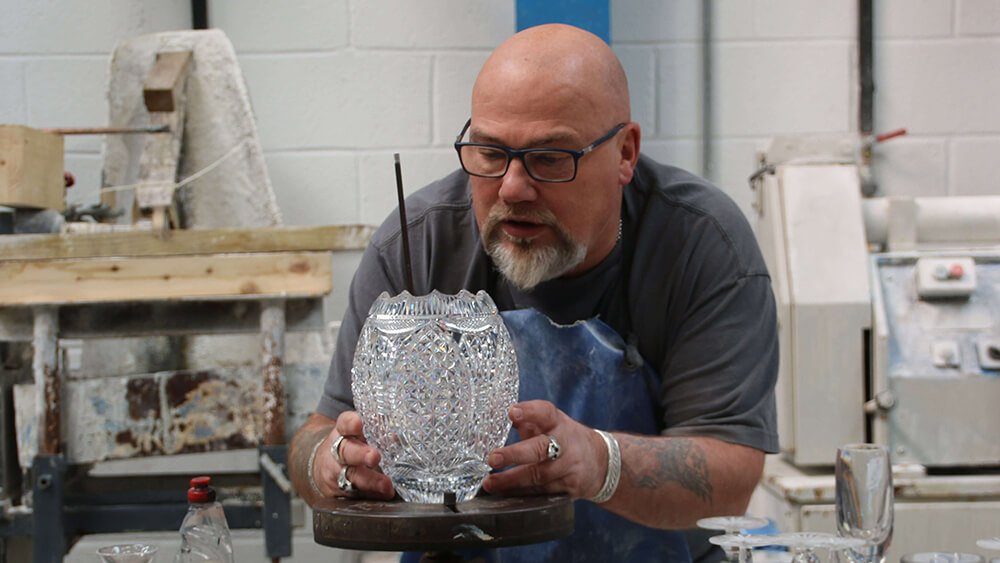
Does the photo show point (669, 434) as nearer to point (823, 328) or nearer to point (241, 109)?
point (823, 328)

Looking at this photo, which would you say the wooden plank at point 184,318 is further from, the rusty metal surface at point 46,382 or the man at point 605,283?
the man at point 605,283

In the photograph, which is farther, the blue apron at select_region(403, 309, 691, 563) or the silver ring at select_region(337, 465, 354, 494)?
the blue apron at select_region(403, 309, 691, 563)

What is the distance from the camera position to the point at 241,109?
2.35m

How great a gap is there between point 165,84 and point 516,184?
115 cm

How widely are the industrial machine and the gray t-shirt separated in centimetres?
66

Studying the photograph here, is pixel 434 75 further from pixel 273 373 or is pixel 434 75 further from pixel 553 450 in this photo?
pixel 553 450

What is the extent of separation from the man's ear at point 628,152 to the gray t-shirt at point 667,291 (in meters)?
0.09

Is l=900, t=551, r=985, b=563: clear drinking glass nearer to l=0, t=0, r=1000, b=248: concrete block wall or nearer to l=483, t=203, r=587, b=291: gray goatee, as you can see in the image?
l=483, t=203, r=587, b=291: gray goatee

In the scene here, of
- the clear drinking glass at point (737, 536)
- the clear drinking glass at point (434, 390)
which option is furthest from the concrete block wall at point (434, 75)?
the clear drinking glass at point (737, 536)

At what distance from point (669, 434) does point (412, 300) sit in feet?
1.79

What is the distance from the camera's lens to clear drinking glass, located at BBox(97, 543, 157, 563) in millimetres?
980

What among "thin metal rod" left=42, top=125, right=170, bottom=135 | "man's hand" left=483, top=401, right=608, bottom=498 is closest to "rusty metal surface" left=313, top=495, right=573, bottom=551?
"man's hand" left=483, top=401, right=608, bottom=498

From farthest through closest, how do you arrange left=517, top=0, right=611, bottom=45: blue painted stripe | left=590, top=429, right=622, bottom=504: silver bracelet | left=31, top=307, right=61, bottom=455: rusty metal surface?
left=517, top=0, right=611, bottom=45: blue painted stripe < left=31, top=307, right=61, bottom=455: rusty metal surface < left=590, top=429, right=622, bottom=504: silver bracelet

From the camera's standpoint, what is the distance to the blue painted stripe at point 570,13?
8.70 feet
